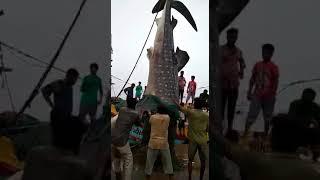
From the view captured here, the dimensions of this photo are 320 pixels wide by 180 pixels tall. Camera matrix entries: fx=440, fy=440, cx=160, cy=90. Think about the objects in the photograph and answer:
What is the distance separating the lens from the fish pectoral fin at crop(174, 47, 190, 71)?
823 cm

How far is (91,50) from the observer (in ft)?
7.88

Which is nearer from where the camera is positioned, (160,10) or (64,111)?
(64,111)

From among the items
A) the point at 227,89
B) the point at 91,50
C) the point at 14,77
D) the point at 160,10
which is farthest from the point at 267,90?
the point at 160,10

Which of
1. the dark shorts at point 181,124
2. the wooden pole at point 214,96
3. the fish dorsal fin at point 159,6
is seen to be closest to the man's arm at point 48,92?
the wooden pole at point 214,96

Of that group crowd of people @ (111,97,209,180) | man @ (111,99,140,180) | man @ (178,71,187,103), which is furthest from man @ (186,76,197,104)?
man @ (111,99,140,180)

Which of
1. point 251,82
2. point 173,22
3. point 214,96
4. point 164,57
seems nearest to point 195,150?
point 164,57

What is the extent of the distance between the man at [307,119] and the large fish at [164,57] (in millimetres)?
4657

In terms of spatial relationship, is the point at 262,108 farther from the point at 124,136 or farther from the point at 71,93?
the point at 124,136

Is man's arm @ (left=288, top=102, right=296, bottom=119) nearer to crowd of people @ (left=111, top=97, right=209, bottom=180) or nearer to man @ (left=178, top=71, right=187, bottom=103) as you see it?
crowd of people @ (left=111, top=97, right=209, bottom=180)

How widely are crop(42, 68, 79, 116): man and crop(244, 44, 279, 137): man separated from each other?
957 mm

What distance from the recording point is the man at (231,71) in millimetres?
2395

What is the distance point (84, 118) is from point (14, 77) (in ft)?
1.39

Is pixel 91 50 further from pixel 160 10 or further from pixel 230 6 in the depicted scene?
pixel 160 10

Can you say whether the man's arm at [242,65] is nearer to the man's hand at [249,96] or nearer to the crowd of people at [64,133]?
the man's hand at [249,96]
